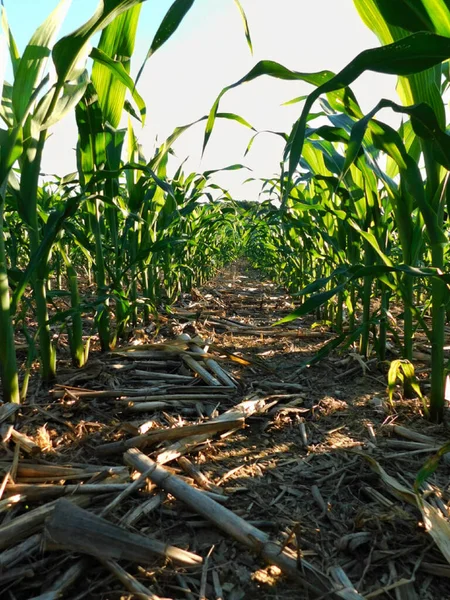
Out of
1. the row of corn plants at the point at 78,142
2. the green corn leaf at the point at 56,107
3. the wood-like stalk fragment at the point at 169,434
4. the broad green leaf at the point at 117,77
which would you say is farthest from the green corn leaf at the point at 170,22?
the wood-like stalk fragment at the point at 169,434

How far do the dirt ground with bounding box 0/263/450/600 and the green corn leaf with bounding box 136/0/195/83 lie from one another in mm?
1047

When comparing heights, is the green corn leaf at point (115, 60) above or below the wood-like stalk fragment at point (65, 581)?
above

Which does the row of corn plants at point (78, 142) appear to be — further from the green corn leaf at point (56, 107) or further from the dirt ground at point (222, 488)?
the dirt ground at point (222, 488)

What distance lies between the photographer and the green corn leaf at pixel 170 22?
111 cm

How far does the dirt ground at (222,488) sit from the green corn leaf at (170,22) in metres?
1.05

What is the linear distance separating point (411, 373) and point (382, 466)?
417 millimetres

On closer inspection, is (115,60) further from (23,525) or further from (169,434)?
(23,525)

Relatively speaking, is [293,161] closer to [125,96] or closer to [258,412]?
[258,412]

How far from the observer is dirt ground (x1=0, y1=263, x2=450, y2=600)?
80 cm

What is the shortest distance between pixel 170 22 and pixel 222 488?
1190 millimetres

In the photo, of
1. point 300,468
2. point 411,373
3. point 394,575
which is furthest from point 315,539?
point 411,373

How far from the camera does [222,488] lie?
109cm

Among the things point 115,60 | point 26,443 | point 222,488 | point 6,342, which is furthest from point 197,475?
point 115,60

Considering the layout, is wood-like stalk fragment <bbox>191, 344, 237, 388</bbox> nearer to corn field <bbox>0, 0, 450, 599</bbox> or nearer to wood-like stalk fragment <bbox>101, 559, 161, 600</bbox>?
corn field <bbox>0, 0, 450, 599</bbox>
